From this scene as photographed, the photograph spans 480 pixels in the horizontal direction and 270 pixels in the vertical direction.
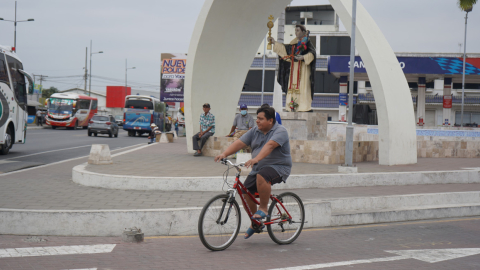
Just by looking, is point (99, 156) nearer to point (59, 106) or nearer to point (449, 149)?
point (449, 149)

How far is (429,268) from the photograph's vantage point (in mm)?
5188

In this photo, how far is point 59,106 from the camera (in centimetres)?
4369

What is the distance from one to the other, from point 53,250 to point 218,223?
186cm

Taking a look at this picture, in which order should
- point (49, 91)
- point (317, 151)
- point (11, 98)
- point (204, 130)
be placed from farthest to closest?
point (49, 91) < point (11, 98) < point (204, 130) < point (317, 151)

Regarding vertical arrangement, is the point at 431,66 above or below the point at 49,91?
below

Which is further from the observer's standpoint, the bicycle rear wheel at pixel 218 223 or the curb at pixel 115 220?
the curb at pixel 115 220

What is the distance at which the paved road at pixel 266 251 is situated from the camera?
5.07 m

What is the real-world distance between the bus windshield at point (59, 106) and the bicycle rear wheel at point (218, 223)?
41.0 metres

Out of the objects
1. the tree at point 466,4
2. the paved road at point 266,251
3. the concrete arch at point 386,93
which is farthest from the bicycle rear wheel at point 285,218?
the tree at point 466,4

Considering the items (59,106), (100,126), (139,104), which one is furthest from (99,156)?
(59,106)

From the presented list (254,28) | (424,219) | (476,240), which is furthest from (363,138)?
(476,240)

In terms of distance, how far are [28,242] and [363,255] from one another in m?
3.97

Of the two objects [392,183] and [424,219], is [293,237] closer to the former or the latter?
[424,219]

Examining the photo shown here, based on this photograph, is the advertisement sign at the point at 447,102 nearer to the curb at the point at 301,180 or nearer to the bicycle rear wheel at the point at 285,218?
the curb at the point at 301,180
